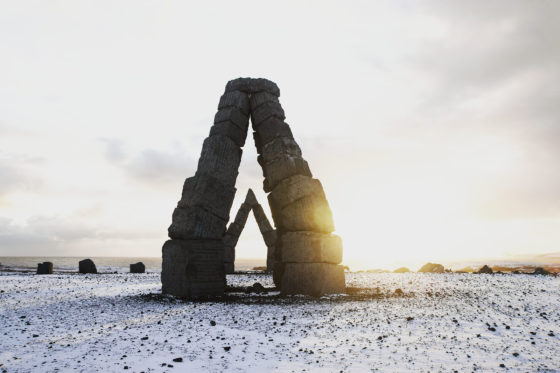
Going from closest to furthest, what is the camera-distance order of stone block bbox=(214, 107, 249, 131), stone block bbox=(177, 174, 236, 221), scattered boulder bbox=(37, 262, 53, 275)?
stone block bbox=(177, 174, 236, 221)
stone block bbox=(214, 107, 249, 131)
scattered boulder bbox=(37, 262, 53, 275)

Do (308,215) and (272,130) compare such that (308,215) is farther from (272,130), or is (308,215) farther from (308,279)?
(272,130)

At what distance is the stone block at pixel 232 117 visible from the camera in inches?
443

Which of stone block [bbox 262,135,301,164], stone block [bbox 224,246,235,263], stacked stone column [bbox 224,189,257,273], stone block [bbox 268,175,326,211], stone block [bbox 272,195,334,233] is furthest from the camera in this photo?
stacked stone column [bbox 224,189,257,273]

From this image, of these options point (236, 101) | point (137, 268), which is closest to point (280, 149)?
point (236, 101)

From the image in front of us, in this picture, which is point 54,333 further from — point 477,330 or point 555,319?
point 555,319

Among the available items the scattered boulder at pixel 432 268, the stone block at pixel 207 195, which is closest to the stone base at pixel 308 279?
the stone block at pixel 207 195

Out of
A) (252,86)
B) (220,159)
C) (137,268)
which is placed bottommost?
(137,268)

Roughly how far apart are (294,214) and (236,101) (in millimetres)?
3783

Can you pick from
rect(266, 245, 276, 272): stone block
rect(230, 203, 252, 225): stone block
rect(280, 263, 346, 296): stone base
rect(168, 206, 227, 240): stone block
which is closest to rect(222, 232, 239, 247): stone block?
rect(230, 203, 252, 225): stone block

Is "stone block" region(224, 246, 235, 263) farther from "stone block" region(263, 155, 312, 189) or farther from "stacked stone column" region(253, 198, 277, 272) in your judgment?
"stone block" region(263, 155, 312, 189)

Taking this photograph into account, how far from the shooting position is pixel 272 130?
11.5m

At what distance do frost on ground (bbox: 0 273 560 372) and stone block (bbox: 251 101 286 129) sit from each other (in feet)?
17.3

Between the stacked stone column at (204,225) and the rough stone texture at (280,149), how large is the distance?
2.71 ft

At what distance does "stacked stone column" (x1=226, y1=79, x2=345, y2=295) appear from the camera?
9766 mm
